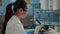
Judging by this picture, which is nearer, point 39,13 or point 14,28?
point 14,28

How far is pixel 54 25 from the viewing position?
8.66 feet

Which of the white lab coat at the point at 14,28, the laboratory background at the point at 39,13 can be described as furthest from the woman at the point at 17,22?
the laboratory background at the point at 39,13

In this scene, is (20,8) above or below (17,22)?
above

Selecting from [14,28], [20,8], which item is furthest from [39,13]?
[14,28]

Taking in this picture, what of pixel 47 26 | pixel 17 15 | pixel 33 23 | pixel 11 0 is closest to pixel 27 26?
pixel 33 23

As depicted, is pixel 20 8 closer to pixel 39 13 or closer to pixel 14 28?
pixel 14 28

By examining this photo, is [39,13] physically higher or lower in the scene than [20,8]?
lower

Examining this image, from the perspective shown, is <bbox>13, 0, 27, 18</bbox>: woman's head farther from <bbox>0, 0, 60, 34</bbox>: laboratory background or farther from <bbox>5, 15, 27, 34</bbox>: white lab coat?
<bbox>0, 0, 60, 34</bbox>: laboratory background

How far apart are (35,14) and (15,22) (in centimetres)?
116

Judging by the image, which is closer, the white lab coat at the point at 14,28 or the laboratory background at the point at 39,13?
Answer: the white lab coat at the point at 14,28

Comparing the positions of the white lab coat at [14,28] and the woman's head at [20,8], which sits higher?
the woman's head at [20,8]

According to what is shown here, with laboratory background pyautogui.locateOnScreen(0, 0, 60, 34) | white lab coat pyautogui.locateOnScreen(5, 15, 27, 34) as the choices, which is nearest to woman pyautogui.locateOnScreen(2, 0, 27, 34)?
white lab coat pyautogui.locateOnScreen(5, 15, 27, 34)

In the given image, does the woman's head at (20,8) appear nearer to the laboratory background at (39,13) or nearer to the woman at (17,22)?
the woman at (17,22)

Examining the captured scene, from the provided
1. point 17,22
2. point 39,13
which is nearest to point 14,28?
point 17,22
